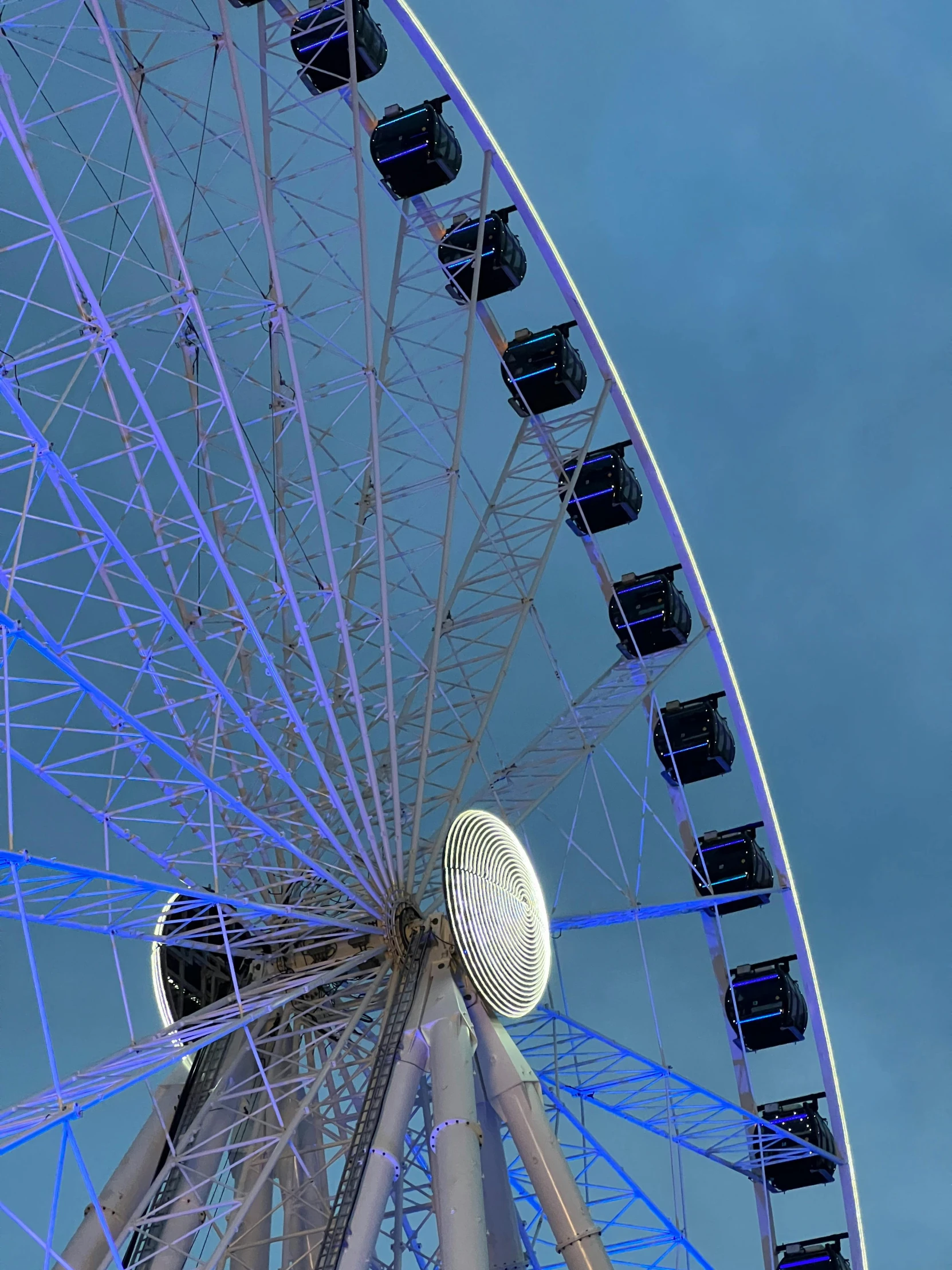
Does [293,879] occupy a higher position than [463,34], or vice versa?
[463,34]

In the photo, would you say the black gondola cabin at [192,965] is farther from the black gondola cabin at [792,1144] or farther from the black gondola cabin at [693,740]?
the black gondola cabin at [792,1144]

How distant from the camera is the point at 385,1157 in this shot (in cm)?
1892

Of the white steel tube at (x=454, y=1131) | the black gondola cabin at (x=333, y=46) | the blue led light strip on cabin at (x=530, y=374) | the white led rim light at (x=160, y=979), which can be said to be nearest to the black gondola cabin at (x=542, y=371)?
the blue led light strip on cabin at (x=530, y=374)

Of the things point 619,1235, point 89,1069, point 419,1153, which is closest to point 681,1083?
point 419,1153

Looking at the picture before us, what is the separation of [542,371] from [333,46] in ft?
21.0

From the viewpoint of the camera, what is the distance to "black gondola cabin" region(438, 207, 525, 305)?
26.8 metres

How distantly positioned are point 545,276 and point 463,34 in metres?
12.8

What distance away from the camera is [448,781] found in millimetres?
46500

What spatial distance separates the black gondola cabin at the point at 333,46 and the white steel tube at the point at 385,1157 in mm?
14578

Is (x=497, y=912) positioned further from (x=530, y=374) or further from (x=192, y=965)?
(x=530, y=374)

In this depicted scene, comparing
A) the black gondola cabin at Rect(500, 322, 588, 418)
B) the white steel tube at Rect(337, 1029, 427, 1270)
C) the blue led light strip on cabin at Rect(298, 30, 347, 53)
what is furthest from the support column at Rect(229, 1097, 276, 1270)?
the blue led light strip on cabin at Rect(298, 30, 347, 53)

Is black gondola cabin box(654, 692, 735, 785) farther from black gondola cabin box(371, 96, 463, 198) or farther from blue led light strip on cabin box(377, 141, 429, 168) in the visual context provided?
blue led light strip on cabin box(377, 141, 429, 168)

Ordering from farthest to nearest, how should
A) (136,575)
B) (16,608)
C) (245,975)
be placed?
1. (16,608)
2. (245,975)
3. (136,575)

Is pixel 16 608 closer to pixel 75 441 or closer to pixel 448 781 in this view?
pixel 75 441
